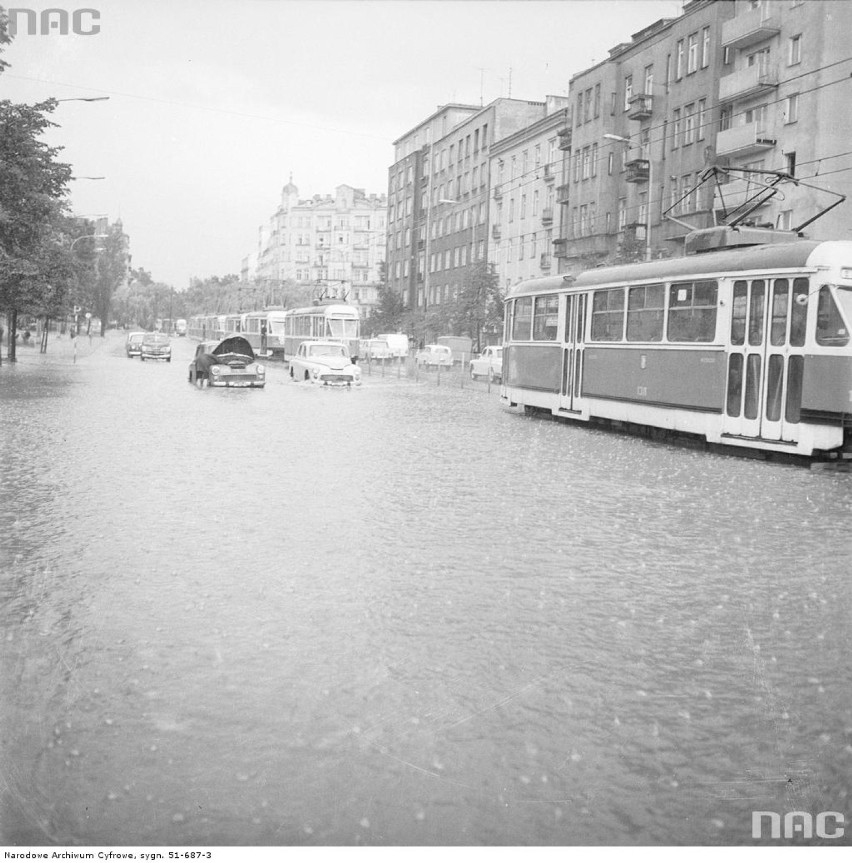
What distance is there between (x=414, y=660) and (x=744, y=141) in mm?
45420

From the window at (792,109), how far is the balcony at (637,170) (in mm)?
10012

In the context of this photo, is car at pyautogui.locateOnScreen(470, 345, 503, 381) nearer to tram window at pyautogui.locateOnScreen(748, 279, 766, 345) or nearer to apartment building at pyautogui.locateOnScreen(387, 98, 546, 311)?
apartment building at pyautogui.locateOnScreen(387, 98, 546, 311)

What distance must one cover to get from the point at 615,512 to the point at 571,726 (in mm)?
6607

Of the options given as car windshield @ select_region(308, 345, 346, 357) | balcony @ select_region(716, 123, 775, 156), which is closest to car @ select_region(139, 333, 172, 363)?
car windshield @ select_region(308, 345, 346, 357)

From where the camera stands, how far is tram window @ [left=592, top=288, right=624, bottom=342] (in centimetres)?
2281

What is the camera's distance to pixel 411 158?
10606cm

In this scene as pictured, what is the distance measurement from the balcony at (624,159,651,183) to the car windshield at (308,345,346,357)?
20810 mm

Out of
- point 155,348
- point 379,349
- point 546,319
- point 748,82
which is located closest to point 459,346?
point 379,349

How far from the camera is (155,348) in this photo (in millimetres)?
61031

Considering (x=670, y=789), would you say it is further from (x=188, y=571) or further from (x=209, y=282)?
(x=209, y=282)

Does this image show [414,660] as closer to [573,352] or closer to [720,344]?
[720,344]

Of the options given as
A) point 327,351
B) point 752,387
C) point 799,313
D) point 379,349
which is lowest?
point 379,349

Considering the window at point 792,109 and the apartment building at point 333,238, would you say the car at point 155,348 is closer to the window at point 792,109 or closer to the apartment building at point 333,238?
the window at point 792,109

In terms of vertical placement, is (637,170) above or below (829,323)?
above
